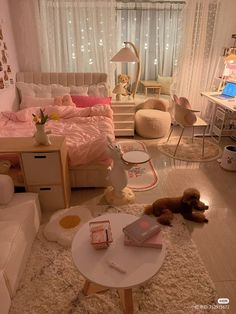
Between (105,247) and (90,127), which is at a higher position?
(90,127)

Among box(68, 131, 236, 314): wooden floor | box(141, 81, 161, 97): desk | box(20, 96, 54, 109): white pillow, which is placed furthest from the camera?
box(141, 81, 161, 97): desk

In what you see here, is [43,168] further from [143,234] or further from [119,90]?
Answer: [119,90]

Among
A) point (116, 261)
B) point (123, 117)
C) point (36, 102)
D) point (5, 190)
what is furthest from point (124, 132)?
point (116, 261)

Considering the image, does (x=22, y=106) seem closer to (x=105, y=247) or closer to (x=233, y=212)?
(x=105, y=247)

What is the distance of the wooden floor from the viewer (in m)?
1.64

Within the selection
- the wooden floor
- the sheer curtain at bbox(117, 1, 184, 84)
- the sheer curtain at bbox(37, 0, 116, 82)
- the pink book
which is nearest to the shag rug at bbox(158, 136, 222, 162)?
the wooden floor

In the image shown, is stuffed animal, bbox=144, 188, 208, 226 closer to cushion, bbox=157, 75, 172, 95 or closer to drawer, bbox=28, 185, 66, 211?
drawer, bbox=28, 185, 66, 211

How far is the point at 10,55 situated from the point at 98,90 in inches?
55.8

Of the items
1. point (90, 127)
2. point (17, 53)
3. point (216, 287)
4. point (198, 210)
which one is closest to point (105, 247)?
point (216, 287)

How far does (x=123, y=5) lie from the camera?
3984 mm

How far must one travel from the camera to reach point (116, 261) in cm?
122

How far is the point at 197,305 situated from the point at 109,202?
1.14 meters

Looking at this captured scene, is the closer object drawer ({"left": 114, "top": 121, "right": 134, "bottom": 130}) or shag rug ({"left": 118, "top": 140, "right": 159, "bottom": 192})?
shag rug ({"left": 118, "top": 140, "right": 159, "bottom": 192})

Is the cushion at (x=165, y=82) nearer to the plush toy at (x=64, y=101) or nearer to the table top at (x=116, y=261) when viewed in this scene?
the plush toy at (x=64, y=101)
